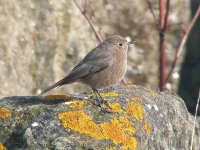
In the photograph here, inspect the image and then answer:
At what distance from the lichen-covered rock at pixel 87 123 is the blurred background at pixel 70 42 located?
3511 mm

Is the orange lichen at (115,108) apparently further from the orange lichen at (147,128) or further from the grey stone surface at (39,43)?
the grey stone surface at (39,43)

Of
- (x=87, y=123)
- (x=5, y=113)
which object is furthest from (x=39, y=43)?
(x=87, y=123)

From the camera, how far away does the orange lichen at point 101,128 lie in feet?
19.5

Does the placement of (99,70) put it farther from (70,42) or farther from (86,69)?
(70,42)

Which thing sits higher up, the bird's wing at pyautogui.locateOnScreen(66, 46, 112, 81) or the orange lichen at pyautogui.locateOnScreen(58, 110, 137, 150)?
the bird's wing at pyautogui.locateOnScreen(66, 46, 112, 81)

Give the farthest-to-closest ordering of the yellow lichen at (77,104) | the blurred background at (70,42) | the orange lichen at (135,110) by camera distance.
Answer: the blurred background at (70,42) → the orange lichen at (135,110) → the yellow lichen at (77,104)

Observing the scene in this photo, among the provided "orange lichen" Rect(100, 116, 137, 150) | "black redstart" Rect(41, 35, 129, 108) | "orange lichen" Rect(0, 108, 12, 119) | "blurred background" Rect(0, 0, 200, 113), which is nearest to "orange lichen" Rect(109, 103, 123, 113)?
"orange lichen" Rect(100, 116, 137, 150)

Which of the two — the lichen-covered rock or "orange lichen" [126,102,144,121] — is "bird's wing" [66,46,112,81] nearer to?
the lichen-covered rock

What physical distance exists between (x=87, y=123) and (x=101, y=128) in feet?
0.48

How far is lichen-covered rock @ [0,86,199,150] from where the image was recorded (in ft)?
19.1

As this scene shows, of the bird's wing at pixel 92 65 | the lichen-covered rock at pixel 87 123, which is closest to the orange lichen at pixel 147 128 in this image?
the lichen-covered rock at pixel 87 123

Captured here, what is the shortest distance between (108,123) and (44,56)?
485 cm

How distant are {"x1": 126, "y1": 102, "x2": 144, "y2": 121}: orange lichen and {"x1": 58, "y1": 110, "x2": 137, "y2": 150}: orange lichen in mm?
267

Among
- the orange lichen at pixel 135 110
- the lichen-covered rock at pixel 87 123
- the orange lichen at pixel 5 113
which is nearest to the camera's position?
the lichen-covered rock at pixel 87 123
